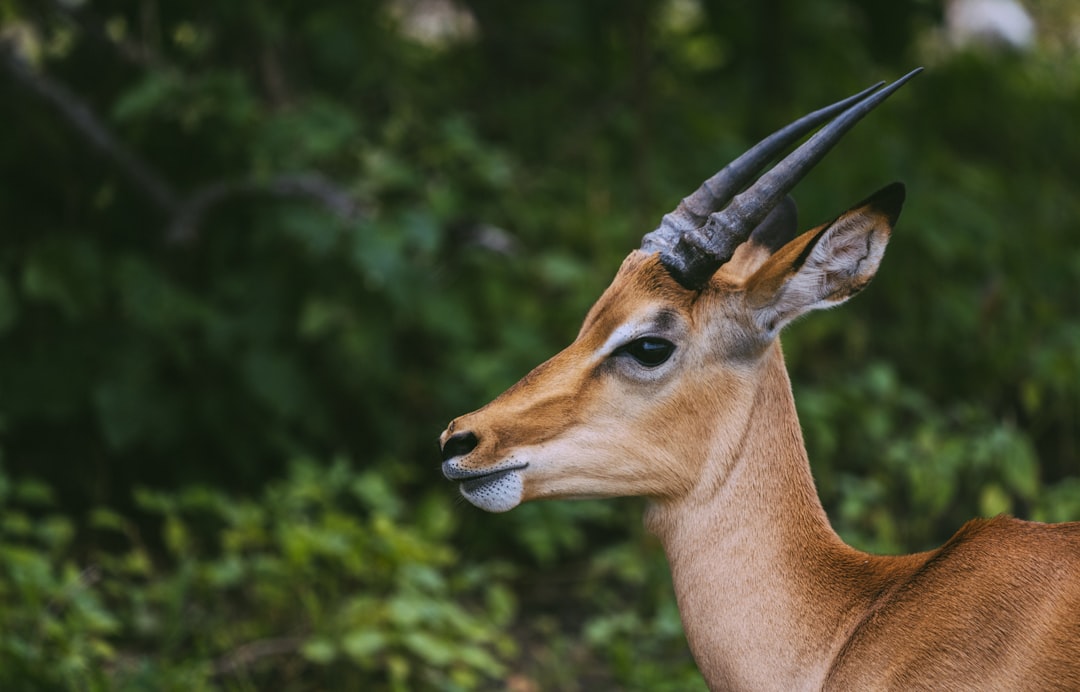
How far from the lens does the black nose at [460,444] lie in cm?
251

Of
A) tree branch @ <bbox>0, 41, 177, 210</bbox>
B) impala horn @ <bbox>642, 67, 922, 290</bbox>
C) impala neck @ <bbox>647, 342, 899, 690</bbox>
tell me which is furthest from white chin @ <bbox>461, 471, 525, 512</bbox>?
tree branch @ <bbox>0, 41, 177, 210</bbox>

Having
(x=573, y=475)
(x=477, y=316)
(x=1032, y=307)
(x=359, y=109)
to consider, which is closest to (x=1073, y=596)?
(x=573, y=475)

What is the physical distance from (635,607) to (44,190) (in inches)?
130

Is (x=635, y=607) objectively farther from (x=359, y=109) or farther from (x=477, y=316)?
(x=359, y=109)

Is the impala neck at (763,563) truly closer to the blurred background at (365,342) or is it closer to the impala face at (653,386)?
the impala face at (653,386)

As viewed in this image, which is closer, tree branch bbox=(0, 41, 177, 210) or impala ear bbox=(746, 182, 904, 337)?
impala ear bbox=(746, 182, 904, 337)

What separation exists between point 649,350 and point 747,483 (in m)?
0.35

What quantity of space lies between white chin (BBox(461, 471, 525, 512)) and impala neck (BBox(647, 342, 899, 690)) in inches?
13.5

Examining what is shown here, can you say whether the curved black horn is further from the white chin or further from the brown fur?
the white chin

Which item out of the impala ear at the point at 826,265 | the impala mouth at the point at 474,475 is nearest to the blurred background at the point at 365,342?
the impala mouth at the point at 474,475

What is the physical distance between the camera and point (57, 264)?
5.16 meters

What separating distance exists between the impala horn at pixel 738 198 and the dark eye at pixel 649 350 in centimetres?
14

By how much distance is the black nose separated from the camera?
251cm

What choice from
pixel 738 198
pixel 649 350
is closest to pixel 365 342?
pixel 649 350
